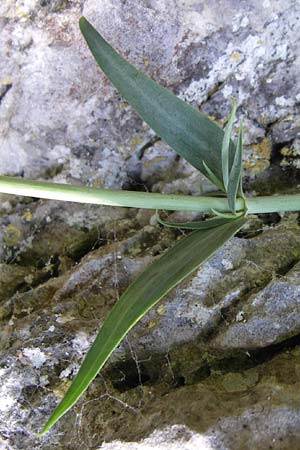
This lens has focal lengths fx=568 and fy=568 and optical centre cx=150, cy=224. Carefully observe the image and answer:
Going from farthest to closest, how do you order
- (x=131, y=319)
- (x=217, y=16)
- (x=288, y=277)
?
1. (x=217, y=16)
2. (x=288, y=277)
3. (x=131, y=319)

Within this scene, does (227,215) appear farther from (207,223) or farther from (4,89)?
(4,89)

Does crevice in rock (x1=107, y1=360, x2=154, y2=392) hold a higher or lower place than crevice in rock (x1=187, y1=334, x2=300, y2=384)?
lower

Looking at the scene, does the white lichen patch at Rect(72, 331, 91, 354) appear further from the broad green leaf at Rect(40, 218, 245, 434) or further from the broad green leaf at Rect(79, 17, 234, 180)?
the broad green leaf at Rect(79, 17, 234, 180)

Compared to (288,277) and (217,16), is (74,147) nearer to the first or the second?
(217,16)

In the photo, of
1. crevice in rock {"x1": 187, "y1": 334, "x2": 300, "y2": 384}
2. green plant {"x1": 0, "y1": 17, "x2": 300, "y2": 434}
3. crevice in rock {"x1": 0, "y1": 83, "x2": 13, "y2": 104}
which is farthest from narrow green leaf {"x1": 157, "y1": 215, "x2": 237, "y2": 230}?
crevice in rock {"x1": 0, "y1": 83, "x2": 13, "y2": 104}

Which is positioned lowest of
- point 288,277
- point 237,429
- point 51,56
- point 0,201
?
point 237,429

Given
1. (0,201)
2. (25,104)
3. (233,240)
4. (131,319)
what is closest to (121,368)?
(131,319)

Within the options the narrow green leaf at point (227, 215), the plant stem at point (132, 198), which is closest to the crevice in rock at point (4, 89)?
the plant stem at point (132, 198)
